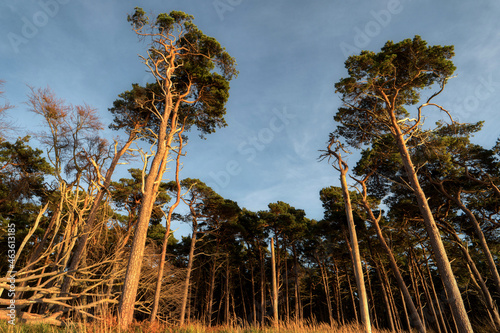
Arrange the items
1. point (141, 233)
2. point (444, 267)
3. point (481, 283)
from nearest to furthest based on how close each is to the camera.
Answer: point (141, 233), point (444, 267), point (481, 283)

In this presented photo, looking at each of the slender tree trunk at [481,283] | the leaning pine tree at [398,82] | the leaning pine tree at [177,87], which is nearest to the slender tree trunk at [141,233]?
the leaning pine tree at [177,87]

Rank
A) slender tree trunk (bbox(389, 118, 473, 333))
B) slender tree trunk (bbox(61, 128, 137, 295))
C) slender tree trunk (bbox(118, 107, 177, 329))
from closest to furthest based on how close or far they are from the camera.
A: slender tree trunk (bbox(118, 107, 177, 329)) < slender tree trunk (bbox(389, 118, 473, 333)) < slender tree trunk (bbox(61, 128, 137, 295))

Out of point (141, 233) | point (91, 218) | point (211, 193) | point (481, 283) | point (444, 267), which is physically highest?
point (211, 193)

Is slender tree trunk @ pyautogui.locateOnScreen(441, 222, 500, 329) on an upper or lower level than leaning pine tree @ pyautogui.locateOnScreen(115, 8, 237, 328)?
lower

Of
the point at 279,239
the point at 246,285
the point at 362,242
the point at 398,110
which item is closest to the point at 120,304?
→ the point at 398,110

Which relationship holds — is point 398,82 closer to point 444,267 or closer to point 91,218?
point 444,267

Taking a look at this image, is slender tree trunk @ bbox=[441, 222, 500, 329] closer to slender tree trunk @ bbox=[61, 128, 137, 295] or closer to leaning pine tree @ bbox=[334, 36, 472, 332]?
leaning pine tree @ bbox=[334, 36, 472, 332]

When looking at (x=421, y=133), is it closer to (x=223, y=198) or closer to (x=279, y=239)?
(x=223, y=198)

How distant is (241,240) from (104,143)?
15566mm

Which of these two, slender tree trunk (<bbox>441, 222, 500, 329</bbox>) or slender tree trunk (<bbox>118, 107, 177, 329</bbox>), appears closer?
slender tree trunk (<bbox>118, 107, 177, 329</bbox>)

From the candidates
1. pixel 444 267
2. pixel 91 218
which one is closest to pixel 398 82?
pixel 444 267

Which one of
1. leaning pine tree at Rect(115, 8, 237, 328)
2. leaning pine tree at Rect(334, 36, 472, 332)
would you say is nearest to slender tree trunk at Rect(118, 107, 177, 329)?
leaning pine tree at Rect(115, 8, 237, 328)

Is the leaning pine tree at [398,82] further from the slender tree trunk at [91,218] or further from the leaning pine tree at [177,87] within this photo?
the slender tree trunk at [91,218]

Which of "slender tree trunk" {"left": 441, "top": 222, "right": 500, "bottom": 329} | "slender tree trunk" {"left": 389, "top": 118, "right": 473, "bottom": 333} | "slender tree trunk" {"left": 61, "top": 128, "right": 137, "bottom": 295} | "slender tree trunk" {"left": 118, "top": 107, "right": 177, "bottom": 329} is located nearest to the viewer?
"slender tree trunk" {"left": 118, "top": 107, "right": 177, "bottom": 329}
